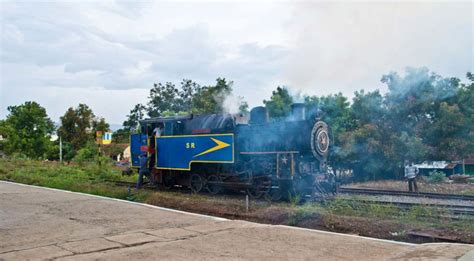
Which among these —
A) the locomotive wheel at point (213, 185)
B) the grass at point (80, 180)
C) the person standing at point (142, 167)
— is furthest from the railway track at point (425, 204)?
the locomotive wheel at point (213, 185)

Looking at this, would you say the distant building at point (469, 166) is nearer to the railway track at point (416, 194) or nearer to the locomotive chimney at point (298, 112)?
the railway track at point (416, 194)

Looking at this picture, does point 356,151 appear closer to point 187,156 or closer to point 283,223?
point 187,156

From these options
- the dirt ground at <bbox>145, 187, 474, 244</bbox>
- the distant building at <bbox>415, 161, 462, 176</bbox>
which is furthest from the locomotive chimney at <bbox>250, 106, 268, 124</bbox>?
the distant building at <bbox>415, 161, 462, 176</bbox>

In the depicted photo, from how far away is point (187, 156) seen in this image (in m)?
14.1

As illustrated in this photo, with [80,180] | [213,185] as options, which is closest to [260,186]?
[213,185]

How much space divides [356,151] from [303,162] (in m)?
8.80

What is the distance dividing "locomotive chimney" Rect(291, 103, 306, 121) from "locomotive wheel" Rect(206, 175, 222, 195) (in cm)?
323

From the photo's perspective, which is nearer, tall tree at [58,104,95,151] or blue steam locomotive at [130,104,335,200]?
blue steam locomotive at [130,104,335,200]

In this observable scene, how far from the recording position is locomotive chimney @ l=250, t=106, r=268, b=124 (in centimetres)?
1302

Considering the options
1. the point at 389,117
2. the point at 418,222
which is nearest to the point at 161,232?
the point at 418,222

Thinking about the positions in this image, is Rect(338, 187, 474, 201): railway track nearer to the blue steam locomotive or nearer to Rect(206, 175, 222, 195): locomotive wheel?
the blue steam locomotive

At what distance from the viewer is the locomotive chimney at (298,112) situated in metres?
12.1

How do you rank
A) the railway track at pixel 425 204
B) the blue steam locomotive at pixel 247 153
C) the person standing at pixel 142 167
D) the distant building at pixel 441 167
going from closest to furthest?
the railway track at pixel 425 204 → the blue steam locomotive at pixel 247 153 → the person standing at pixel 142 167 → the distant building at pixel 441 167

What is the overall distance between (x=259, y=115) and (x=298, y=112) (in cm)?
145
